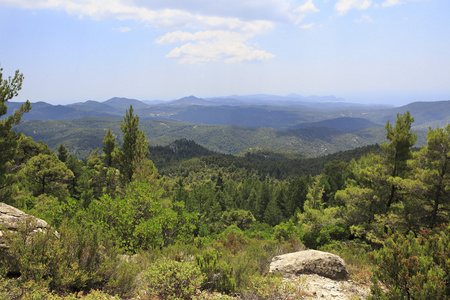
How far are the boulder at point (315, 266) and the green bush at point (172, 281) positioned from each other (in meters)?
3.15

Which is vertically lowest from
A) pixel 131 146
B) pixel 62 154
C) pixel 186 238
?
pixel 186 238

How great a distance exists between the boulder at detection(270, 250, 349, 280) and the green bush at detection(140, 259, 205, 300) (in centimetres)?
315

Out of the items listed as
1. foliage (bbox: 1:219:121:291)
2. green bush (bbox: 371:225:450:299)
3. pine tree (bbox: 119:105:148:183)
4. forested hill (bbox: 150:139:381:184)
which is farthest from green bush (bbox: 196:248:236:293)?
forested hill (bbox: 150:139:381:184)

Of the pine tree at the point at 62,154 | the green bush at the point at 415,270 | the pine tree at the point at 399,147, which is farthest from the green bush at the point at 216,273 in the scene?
the pine tree at the point at 62,154

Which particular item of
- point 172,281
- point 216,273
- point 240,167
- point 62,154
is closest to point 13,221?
point 172,281

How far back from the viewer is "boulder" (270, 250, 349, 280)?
7.38 metres

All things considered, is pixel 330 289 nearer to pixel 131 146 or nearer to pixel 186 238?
pixel 186 238

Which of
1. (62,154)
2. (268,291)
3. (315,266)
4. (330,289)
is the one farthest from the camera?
(62,154)

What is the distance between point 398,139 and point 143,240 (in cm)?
1489

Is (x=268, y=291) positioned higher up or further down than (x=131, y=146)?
further down

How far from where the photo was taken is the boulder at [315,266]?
7.38m

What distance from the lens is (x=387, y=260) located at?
4.92 meters

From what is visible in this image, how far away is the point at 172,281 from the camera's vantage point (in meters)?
5.42

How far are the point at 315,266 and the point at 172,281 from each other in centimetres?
480
